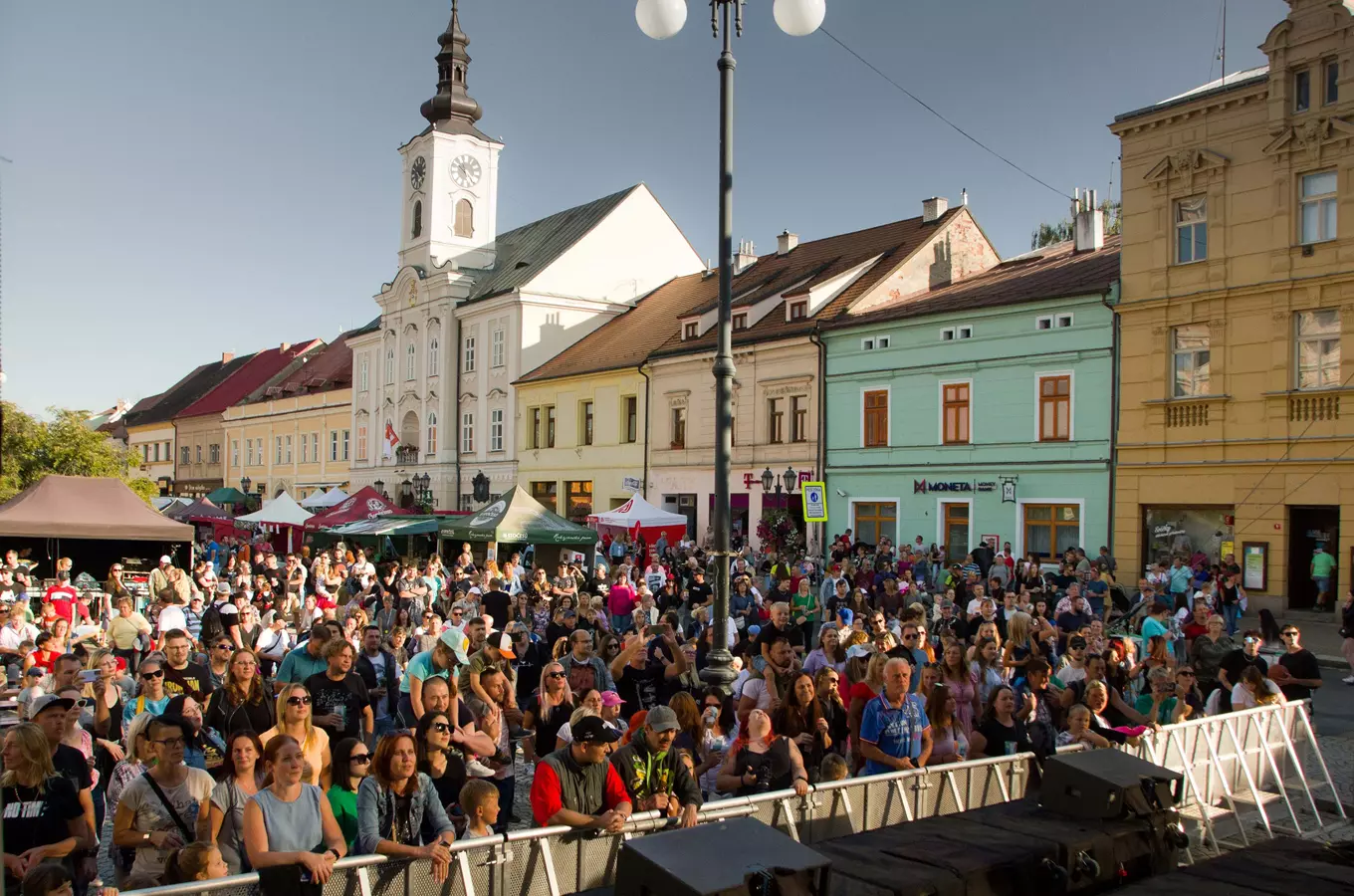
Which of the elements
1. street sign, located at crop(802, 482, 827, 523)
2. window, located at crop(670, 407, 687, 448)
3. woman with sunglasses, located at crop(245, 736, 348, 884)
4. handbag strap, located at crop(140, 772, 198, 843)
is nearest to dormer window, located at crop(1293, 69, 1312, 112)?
street sign, located at crop(802, 482, 827, 523)

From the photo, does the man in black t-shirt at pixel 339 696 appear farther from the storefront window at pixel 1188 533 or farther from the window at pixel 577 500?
the window at pixel 577 500

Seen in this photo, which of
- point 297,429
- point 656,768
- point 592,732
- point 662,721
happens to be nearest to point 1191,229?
point 662,721

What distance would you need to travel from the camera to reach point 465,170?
52031 mm

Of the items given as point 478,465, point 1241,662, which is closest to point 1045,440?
point 1241,662

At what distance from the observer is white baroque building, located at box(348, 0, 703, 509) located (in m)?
46.5

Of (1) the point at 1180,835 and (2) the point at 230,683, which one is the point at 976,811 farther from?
(2) the point at 230,683

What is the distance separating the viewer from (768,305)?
35594mm

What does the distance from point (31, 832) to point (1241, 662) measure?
1060 cm

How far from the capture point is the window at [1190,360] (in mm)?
24062

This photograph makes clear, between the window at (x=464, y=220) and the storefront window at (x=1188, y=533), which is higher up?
the window at (x=464, y=220)

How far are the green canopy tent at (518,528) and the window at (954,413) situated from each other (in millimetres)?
9852

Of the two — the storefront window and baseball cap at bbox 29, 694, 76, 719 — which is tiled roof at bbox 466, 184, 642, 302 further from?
baseball cap at bbox 29, 694, 76, 719

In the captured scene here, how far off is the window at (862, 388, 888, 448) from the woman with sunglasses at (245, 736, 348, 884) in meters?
25.8

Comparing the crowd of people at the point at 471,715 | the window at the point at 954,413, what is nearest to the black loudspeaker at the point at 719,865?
the crowd of people at the point at 471,715
